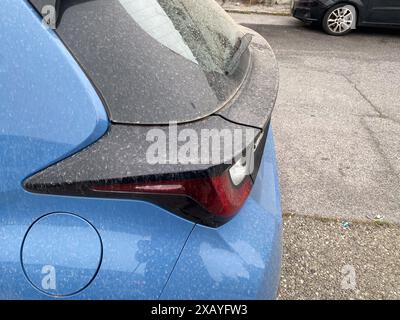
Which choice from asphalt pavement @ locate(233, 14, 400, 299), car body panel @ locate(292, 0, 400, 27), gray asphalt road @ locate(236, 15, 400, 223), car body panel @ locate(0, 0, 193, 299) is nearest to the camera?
car body panel @ locate(0, 0, 193, 299)

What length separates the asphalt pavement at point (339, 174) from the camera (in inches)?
84.8

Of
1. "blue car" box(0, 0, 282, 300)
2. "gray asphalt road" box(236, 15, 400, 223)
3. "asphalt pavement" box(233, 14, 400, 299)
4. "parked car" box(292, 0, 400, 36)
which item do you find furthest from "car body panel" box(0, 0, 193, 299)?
"parked car" box(292, 0, 400, 36)

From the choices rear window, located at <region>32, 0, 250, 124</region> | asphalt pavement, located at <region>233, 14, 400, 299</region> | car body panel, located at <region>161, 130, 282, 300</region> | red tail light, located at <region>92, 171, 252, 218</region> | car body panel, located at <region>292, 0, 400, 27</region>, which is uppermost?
car body panel, located at <region>292, 0, 400, 27</region>

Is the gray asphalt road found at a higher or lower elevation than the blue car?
lower

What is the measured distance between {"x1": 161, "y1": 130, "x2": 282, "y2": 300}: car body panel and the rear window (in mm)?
377

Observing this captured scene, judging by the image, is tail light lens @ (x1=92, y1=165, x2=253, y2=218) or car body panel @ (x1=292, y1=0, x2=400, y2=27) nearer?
tail light lens @ (x1=92, y1=165, x2=253, y2=218)

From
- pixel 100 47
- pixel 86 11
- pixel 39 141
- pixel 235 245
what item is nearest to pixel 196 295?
pixel 235 245

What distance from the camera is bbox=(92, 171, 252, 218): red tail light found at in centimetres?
96

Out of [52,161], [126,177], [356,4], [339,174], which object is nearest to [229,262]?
[126,177]

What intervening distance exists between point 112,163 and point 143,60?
32cm

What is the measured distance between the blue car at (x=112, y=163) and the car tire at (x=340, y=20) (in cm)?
676

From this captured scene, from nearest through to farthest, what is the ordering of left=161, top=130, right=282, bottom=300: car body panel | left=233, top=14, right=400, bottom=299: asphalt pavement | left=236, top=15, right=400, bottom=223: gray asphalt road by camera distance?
left=161, top=130, right=282, bottom=300: car body panel < left=233, top=14, right=400, bottom=299: asphalt pavement < left=236, top=15, right=400, bottom=223: gray asphalt road

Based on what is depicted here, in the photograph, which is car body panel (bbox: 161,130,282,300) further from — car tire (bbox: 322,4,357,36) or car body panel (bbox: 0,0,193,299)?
car tire (bbox: 322,4,357,36)
